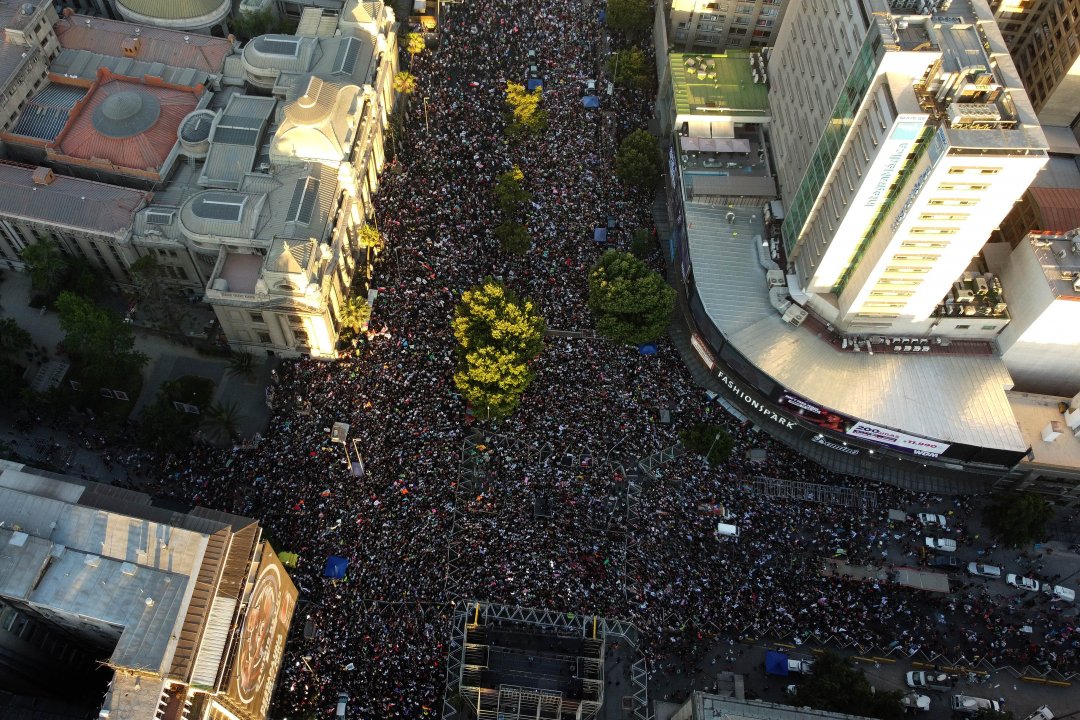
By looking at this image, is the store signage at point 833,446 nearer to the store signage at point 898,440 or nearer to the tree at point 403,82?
the store signage at point 898,440

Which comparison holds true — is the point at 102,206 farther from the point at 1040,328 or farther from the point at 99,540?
the point at 1040,328

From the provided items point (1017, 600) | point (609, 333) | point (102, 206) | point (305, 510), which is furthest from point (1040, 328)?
point (102, 206)

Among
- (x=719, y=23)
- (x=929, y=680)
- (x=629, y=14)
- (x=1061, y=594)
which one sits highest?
(x=629, y=14)

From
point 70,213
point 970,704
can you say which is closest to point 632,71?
point 70,213

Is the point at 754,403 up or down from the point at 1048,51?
down

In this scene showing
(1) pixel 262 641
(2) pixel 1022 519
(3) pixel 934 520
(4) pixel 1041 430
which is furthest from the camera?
(4) pixel 1041 430

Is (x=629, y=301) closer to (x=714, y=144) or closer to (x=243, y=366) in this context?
(x=714, y=144)

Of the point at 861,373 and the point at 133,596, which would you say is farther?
the point at 861,373

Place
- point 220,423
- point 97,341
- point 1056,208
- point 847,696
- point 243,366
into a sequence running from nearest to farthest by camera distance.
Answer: point 847,696 → point 220,423 → point 97,341 → point 243,366 → point 1056,208

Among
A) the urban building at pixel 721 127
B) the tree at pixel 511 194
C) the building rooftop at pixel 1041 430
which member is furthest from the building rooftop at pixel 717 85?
the building rooftop at pixel 1041 430
